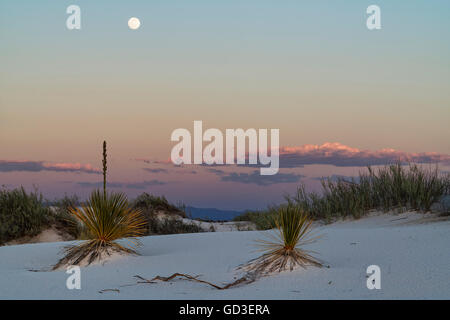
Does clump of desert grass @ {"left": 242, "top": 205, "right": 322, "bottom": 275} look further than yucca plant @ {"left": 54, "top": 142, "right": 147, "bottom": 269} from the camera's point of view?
No

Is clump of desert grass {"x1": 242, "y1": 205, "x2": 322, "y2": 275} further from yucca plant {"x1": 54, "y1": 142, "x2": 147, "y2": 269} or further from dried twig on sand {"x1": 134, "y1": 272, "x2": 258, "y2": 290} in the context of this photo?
yucca plant {"x1": 54, "y1": 142, "x2": 147, "y2": 269}

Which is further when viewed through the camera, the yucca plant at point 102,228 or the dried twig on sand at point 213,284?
the yucca plant at point 102,228

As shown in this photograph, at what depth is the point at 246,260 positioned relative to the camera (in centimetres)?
613

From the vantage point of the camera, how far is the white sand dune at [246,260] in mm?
4492

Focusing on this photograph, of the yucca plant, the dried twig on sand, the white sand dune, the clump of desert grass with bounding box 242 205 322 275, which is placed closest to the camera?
the white sand dune

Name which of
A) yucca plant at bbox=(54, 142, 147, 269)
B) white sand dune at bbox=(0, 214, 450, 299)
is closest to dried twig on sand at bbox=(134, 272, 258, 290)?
white sand dune at bbox=(0, 214, 450, 299)

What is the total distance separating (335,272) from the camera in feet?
16.6

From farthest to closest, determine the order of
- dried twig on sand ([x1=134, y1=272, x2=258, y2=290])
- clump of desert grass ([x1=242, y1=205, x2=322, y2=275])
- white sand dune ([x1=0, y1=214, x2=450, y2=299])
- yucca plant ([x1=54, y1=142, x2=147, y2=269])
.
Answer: yucca plant ([x1=54, y1=142, x2=147, y2=269]) < clump of desert grass ([x1=242, y1=205, x2=322, y2=275]) < dried twig on sand ([x1=134, y1=272, x2=258, y2=290]) < white sand dune ([x1=0, y1=214, x2=450, y2=299])

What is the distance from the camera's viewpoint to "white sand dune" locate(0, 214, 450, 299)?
177 inches

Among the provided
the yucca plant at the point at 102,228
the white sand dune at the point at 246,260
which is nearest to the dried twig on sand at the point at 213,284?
the white sand dune at the point at 246,260

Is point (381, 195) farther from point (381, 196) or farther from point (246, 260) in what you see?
point (246, 260)

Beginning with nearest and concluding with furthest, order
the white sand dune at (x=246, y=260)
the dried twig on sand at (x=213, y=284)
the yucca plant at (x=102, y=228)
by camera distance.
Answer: the white sand dune at (x=246, y=260) < the dried twig on sand at (x=213, y=284) < the yucca plant at (x=102, y=228)

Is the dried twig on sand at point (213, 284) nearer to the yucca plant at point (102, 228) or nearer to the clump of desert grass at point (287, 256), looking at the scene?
the clump of desert grass at point (287, 256)
